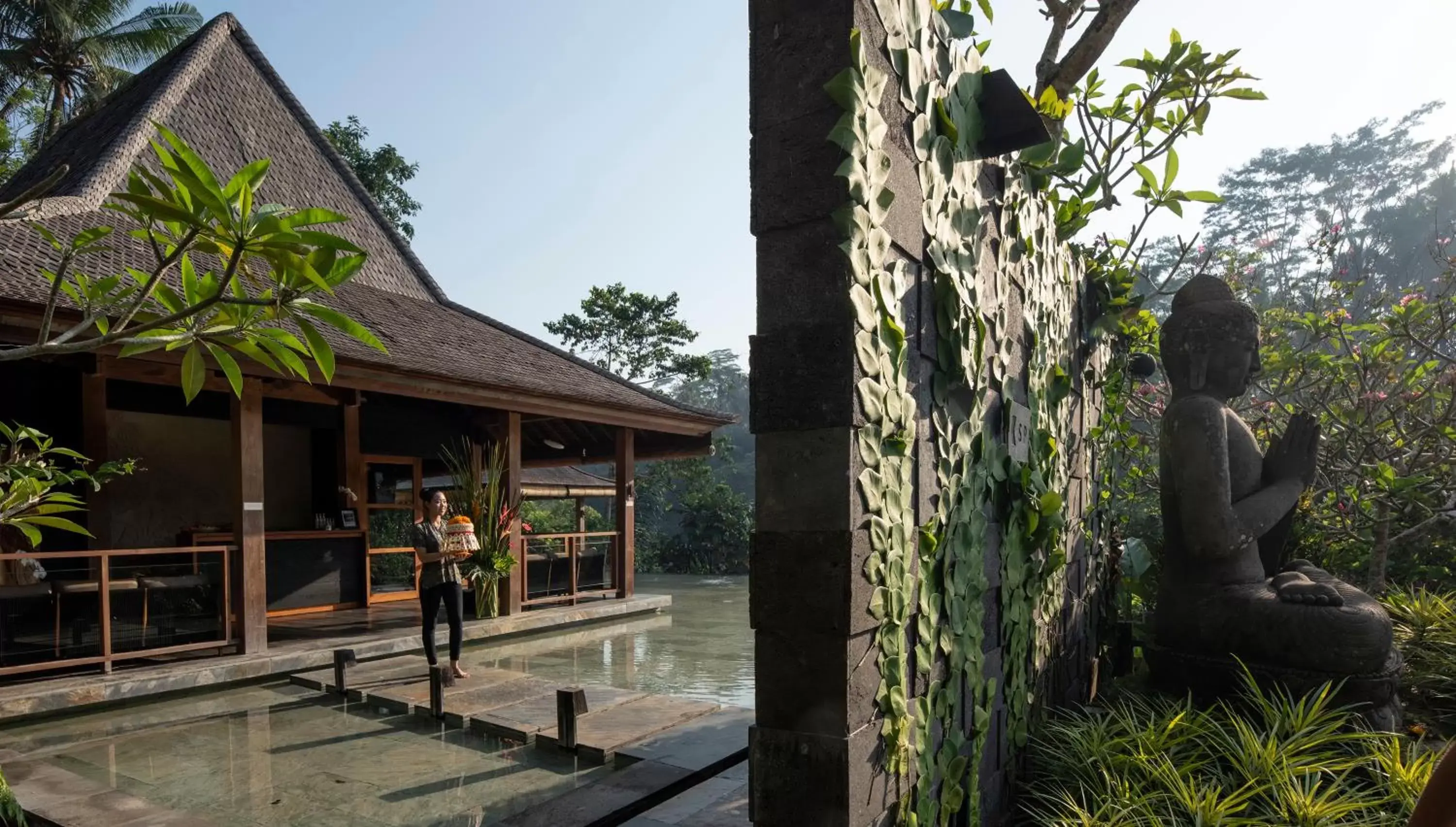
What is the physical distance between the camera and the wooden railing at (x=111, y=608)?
5.76 m

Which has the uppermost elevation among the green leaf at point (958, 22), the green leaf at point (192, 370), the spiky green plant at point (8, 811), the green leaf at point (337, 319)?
the green leaf at point (958, 22)

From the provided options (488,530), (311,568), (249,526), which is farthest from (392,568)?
(249,526)

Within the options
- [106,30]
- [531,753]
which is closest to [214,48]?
[531,753]

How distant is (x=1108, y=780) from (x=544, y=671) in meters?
5.30

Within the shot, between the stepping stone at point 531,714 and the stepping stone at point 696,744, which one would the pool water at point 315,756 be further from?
the stepping stone at point 696,744

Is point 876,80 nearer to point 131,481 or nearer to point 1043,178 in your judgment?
point 1043,178

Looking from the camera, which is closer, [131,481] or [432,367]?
[432,367]

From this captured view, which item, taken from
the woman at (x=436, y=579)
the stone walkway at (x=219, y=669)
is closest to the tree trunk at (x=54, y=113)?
the stone walkway at (x=219, y=669)

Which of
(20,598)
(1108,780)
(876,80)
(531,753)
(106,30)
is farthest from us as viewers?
(106,30)

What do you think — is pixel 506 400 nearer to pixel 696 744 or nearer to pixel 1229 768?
pixel 696 744

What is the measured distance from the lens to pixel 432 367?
7.64m

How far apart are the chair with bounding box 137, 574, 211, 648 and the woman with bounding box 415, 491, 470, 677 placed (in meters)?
2.09

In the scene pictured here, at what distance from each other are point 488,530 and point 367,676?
8.98 ft

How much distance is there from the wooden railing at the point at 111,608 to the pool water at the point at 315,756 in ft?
1.95
